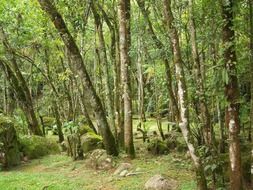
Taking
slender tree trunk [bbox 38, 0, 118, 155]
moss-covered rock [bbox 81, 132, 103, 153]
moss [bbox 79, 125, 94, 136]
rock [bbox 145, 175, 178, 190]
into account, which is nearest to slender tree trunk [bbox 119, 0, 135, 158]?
slender tree trunk [bbox 38, 0, 118, 155]

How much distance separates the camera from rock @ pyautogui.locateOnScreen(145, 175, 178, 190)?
8.81m

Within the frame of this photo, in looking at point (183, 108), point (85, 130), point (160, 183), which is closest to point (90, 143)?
point (85, 130)

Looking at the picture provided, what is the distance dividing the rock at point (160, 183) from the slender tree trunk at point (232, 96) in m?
2.05

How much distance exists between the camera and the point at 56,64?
2122 centimetres

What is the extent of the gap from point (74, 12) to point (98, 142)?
15.4ft

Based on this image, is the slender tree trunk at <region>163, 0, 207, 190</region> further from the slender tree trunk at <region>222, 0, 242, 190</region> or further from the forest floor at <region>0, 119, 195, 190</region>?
the forest floor at <region>0, 119, 195, 190</region>

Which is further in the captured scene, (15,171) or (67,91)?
(67,91)

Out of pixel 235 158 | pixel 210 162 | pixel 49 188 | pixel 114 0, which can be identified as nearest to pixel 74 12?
pixel 114 0

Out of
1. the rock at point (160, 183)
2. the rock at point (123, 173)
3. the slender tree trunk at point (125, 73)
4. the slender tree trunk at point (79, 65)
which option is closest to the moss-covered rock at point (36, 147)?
Result: the slender tree trunk at point (79, 65)

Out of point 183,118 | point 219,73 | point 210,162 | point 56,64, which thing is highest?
point 56,64

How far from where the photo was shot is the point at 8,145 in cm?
1308

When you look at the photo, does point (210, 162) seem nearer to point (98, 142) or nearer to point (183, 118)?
point (183, 118)

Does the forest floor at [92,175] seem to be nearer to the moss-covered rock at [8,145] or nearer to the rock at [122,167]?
the rock at [122,167]

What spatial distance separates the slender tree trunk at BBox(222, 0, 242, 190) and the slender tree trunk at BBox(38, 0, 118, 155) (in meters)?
5.20
